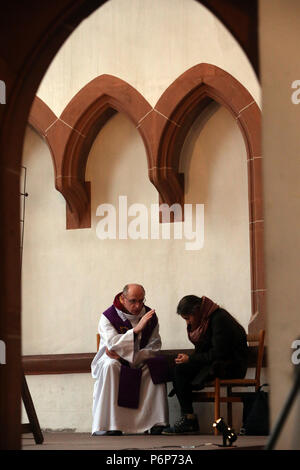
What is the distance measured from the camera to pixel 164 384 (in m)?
8.83

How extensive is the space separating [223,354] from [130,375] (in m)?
0.86

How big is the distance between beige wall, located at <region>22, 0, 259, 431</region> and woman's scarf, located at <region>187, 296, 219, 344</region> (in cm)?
57

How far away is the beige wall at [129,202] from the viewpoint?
9469 millimetres

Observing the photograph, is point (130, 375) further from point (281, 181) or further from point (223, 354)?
point (281, 181)

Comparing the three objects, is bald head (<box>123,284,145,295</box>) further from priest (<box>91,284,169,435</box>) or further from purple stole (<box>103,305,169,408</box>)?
purple stole (<box>103,305,169,408</box>)

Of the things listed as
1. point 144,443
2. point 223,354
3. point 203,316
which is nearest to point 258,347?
point 223,354

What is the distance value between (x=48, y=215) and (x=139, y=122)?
1442 millimetres

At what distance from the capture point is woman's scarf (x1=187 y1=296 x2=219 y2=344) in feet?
28.9

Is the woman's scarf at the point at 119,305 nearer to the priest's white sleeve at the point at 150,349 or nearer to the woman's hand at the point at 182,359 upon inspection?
the priest's white sleeve at the point at 150,349

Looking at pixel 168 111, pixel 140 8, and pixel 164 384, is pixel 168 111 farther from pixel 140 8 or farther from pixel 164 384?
pixel 164 384

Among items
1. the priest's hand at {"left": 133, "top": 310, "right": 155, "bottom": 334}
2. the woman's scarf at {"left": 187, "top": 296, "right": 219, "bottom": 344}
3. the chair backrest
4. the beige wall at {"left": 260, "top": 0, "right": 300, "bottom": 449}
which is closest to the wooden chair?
the chair backrest

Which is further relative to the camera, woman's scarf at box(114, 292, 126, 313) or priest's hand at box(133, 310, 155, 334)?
woman's scarf at box(114, 292, 126, 313)

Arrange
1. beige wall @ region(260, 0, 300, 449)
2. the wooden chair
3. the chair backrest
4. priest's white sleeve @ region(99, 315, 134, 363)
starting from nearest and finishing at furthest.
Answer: beige wall @ region(260, 0, 300, 449) → the wooden chair → the chair backrest → priest's white sleeve @ region(99, 315, 134, 363)
